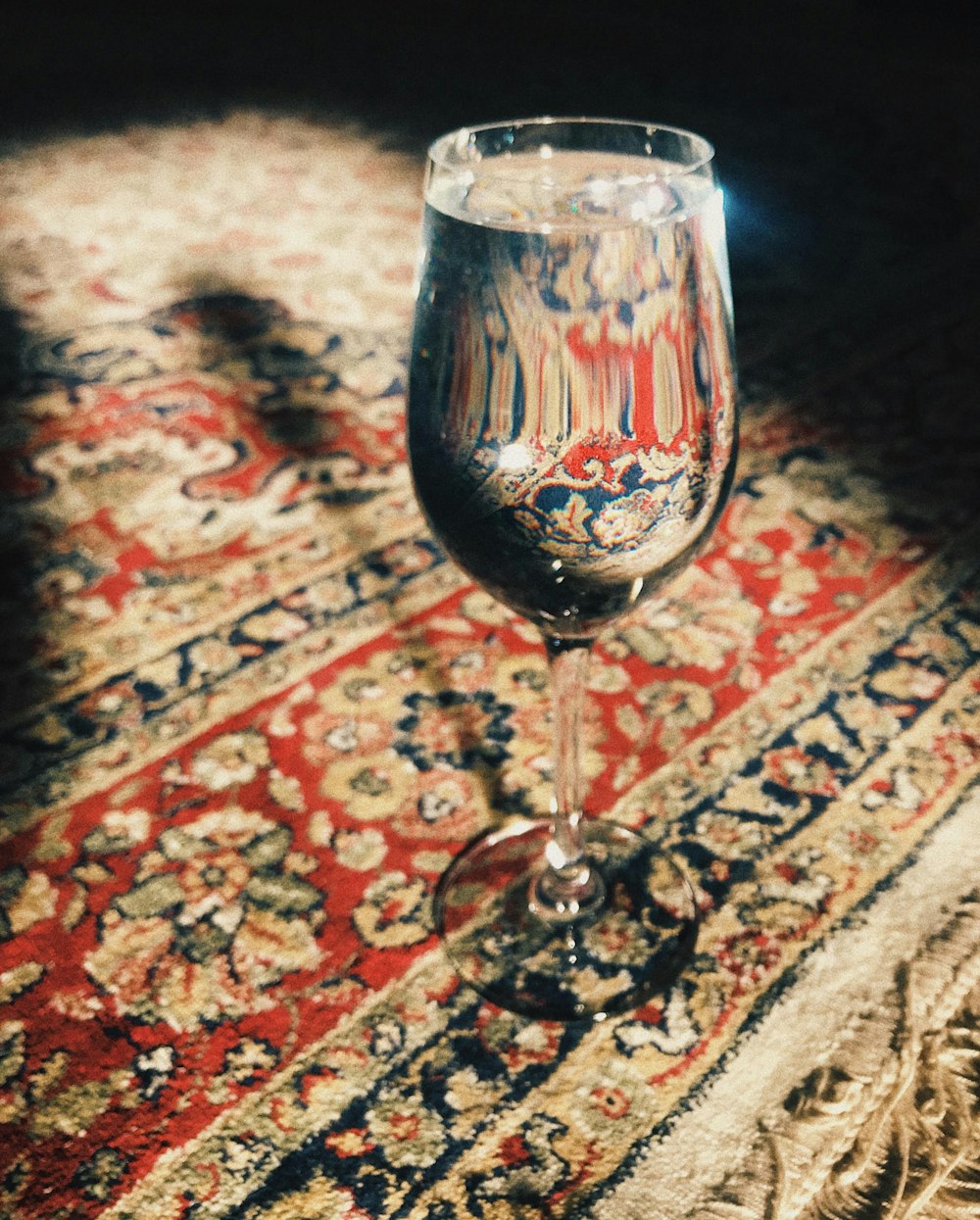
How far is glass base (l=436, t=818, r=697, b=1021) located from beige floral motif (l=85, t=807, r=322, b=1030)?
0.08 m

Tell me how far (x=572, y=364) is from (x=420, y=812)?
0.38 metres

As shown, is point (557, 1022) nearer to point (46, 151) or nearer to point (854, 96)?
point (46, 151)

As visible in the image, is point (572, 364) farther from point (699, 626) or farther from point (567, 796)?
point (699, 626)

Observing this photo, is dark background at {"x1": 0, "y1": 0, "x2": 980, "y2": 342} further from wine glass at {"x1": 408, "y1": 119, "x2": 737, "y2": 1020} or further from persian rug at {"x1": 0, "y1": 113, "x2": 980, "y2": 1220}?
wine glass at {"x1": 408, "y1": 119, "x2": 737, "y2": 1020}

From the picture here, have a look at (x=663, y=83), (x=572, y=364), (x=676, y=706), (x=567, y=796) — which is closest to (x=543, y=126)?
(x=572, y=364)

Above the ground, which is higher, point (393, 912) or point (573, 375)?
point (573, 375)

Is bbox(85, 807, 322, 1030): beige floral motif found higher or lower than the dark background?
lower

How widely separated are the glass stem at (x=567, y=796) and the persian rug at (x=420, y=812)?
65 millimetres

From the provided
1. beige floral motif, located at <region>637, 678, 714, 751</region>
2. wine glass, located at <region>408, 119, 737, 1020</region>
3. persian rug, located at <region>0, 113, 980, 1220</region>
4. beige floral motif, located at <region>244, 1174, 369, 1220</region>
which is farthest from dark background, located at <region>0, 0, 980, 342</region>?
beige floral motif, located at <region>244, 1174, 369, 1220</region>

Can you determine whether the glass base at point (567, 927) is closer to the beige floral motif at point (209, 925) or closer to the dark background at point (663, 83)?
the beige floral motif at point (209, 925)

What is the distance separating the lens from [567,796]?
1.71 feet

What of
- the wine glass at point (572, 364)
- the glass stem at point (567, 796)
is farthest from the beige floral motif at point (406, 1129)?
the wine glass at point (572, 364)

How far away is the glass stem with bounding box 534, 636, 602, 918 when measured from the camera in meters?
0.47

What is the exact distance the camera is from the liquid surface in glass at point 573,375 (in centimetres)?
31
